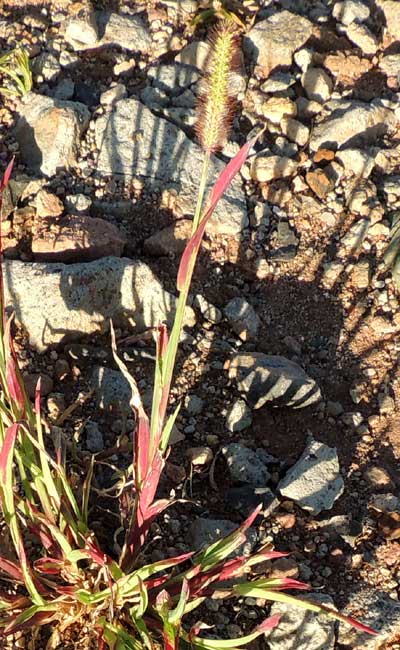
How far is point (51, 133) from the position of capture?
3.93 m

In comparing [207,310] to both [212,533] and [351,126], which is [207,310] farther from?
[351,126]

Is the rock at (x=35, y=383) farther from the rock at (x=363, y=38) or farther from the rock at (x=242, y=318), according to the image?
the rock at (x=363, y=38)

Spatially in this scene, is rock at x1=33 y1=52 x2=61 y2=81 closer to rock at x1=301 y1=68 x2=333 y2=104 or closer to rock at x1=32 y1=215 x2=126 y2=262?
rock at x1=32 y1=215 x2=126 y2=262

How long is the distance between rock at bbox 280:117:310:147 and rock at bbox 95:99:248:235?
41 centimetres

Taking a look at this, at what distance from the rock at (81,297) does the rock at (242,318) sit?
0.95ft

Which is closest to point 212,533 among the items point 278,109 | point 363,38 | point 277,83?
point 278,109

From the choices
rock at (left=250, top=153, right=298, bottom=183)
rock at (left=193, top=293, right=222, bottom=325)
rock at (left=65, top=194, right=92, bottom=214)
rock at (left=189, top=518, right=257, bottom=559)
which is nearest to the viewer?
rock at (left=189, top=518, right=257, bottom=559)

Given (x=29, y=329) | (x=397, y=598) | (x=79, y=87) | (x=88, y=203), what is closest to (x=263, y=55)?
(x=79, y=87)

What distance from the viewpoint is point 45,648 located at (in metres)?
2.68

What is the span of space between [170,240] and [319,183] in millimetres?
801

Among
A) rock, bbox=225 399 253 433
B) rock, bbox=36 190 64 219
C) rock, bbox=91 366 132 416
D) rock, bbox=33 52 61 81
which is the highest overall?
rock, bbox=33 52 61 81

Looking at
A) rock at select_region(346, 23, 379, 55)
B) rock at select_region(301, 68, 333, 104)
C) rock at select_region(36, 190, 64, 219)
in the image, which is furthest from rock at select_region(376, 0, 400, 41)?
rock at select_region(36, 190, 64, 219)

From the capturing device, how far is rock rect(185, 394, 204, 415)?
3384 millimetres

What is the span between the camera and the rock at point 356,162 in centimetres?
418
